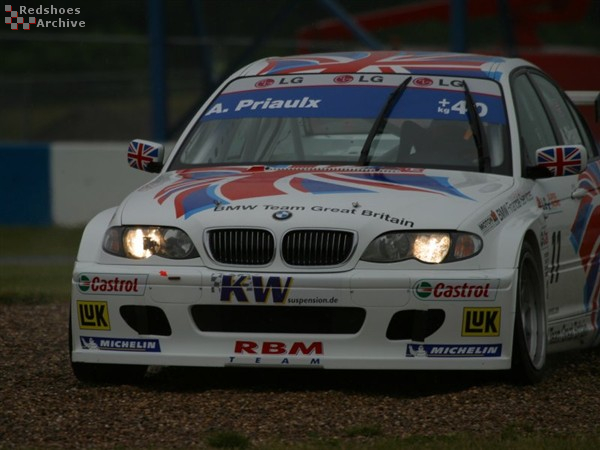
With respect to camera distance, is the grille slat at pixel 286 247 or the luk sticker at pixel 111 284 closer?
the grille slat at pixel 286 247

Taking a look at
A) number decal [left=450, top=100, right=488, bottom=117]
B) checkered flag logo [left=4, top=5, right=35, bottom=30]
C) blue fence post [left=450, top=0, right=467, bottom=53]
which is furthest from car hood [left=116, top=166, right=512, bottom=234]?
checkered flag logo [left=4, top=5, right=35, bottom=30]

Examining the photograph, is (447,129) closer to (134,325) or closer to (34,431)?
(134,325)

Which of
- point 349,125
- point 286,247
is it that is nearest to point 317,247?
point 286,247

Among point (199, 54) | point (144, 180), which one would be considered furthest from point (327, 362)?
point (199, 54)

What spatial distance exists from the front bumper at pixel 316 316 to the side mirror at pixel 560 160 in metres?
1.05

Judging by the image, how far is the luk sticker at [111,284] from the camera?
6.63 meters

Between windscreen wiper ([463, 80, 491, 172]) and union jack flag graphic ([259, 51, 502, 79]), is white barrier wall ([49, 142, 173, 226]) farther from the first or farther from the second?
windscreen wiper ([463, 80, 491, 172])

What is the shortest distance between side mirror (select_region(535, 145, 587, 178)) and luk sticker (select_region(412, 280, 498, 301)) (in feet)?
3.75

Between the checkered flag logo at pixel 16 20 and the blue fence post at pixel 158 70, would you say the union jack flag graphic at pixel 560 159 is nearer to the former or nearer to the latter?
the blue fence post at pixel 158 70

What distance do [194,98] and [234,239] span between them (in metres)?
19.2

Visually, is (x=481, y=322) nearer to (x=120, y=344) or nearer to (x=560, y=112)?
(x=120, y=344)

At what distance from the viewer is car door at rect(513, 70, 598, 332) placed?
24.4 ft

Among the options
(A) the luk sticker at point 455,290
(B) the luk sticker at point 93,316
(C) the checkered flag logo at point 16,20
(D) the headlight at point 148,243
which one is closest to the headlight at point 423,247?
(A) the luk sticker at point 455,290

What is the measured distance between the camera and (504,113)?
7.70 meters
